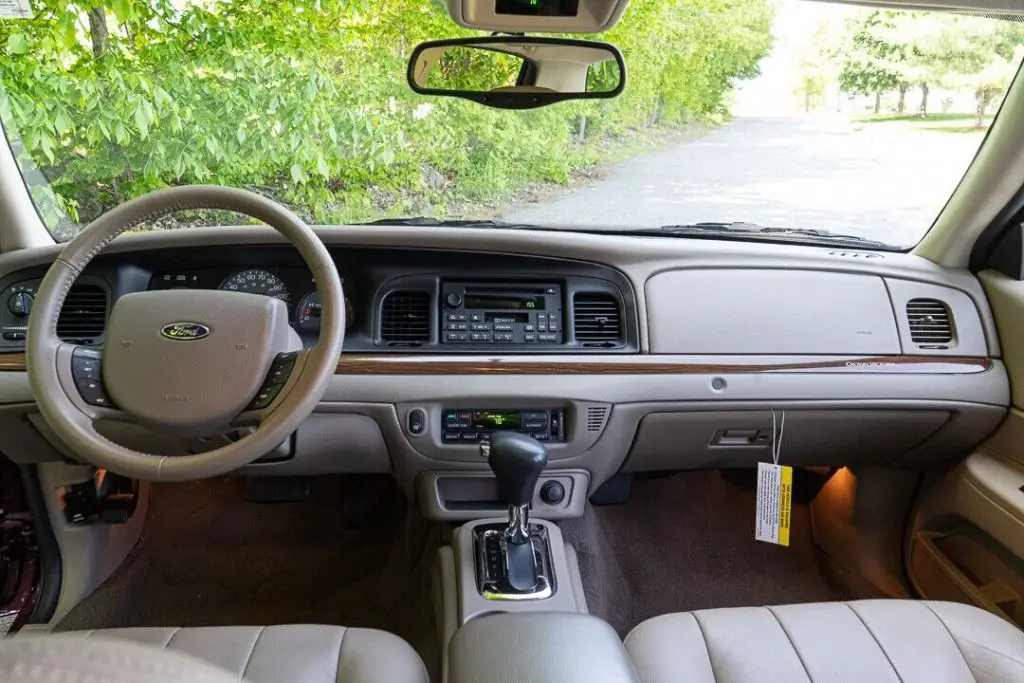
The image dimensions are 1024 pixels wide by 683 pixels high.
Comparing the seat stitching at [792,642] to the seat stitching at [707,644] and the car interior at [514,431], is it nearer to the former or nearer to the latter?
the car interior at [514,431]

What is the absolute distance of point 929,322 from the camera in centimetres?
226

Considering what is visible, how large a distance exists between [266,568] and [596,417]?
4.66ft

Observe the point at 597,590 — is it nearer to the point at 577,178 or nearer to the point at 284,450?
the point at 284,450

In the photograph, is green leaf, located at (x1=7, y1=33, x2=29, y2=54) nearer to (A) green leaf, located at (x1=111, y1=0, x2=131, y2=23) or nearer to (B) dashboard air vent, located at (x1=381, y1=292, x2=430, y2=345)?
(A) green leaf, located at (x1=111, y1=0, x2=131, y2=23)

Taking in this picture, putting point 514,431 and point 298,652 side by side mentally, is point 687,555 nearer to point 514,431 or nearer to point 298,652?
point 514,431

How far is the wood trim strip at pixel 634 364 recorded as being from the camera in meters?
2.07

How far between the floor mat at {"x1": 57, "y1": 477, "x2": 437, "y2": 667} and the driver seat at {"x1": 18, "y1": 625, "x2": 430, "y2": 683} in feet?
2.80

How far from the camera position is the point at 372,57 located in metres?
2.22

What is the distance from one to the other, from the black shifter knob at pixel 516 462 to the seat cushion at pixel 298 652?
444mm

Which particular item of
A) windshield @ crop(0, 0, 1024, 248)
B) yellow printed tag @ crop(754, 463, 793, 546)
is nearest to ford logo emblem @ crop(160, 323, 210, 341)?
windshield @ crop(0, 0, 1024, 248)

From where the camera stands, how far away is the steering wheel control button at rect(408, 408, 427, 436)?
6.88 feet

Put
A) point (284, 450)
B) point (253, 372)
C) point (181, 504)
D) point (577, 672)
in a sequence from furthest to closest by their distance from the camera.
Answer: point (181, 504)
point (284, 450)
point (253, 372)
point (577, 672)

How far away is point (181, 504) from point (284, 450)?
105 cm

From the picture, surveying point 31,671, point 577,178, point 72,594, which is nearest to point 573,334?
point 577,178
